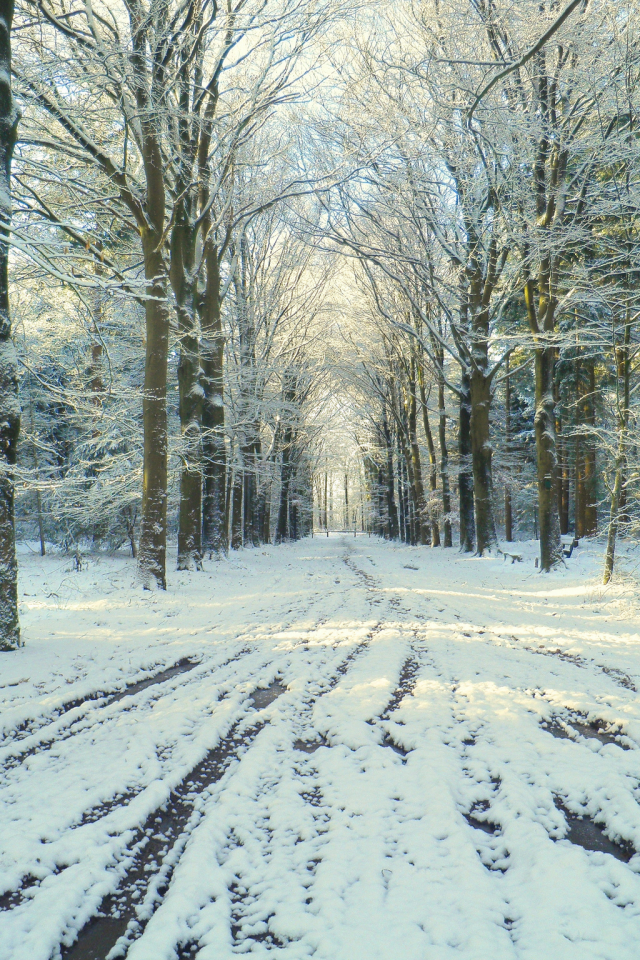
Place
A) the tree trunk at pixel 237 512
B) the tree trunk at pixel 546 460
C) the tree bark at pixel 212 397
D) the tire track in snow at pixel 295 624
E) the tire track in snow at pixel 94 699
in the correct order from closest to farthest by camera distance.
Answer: the tire track in snow at pixel 94 699
the tire track in snow at pixel 295 624
the tree trunk at pixel 546 460
the tree bark at pixel 212 397
the tree trunk at pixel 237 512

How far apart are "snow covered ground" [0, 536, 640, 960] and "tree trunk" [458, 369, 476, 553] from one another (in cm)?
1351

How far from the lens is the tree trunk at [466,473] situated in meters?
18.2

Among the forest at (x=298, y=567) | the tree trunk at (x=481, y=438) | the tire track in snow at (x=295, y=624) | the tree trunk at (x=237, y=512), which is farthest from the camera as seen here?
the tree trunk at (x=237, y=512)

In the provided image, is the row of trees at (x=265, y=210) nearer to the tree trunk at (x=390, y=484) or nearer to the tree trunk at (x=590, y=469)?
the tree trunk at (x=590, y=469)

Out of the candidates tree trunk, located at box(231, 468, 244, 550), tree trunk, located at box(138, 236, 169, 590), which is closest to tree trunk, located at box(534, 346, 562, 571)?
tree trunk, located at box(138, 236, 169, 590)

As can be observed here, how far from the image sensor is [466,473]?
1916cm

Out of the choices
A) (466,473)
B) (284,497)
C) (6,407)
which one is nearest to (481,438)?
(466,473)

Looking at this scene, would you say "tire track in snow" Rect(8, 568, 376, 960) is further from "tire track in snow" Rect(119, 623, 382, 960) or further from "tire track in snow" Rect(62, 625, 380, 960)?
"tire track in snow" Rect(62, 625, 380, 960)

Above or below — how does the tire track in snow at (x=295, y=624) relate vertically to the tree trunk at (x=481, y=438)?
below

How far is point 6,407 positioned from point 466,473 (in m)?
16.5

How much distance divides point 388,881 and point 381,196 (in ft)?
53.2

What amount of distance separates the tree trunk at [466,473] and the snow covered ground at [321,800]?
1351cm

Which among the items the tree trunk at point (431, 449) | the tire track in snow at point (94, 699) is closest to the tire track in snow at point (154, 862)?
the tire track in snow at point (94, 699)

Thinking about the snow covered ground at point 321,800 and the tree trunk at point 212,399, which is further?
the tree trunk at point 212,399
